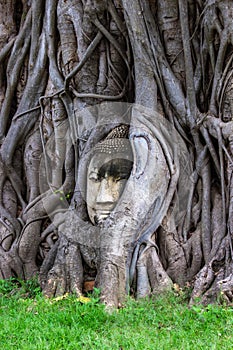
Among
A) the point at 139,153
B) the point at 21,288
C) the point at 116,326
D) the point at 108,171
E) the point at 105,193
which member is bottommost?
the point at 21,288

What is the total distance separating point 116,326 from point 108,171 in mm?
1657

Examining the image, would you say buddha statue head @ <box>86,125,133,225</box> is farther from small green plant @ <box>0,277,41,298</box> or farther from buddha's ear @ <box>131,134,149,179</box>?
small green plant @ <box>0,277,41,298</box>

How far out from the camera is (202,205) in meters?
4.68

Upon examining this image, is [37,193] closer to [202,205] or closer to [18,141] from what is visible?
[18,141]

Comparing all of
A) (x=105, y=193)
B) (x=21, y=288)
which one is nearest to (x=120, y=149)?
(x=105, y=193)

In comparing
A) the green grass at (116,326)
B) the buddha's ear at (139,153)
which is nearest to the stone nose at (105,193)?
the buddha's ear at (139,153)

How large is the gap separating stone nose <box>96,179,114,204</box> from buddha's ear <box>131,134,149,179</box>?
1.10 ft

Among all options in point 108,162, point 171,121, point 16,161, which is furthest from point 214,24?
point 16,161

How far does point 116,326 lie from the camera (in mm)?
3584

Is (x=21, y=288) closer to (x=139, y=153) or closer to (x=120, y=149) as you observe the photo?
(x=120, y=149)

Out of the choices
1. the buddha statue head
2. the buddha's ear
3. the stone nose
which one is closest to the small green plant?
the buddha statue head

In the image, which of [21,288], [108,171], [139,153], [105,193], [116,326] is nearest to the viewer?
[116,326]

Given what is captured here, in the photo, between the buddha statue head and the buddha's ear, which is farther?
the buddha statue head

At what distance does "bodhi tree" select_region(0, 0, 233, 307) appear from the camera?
441 centimetres
